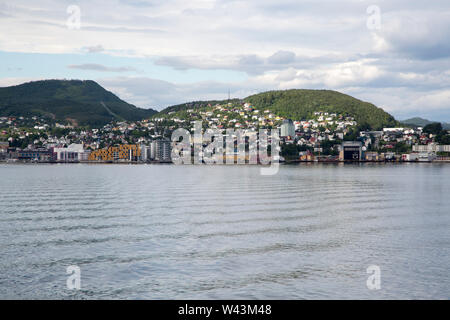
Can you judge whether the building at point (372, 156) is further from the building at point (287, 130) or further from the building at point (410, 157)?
the building at point (287, 130)

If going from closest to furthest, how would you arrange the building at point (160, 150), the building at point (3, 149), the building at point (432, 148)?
the building at point (160, 150)
the building at point (432, 148)
the building at point (3, 149)

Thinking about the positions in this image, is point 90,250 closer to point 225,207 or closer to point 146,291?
point 146,291

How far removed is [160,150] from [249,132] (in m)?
28.9

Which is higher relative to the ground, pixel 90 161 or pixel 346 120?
pixel 346 120

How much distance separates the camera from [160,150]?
535 feet

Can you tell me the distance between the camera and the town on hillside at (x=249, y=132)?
Answer: 527ft

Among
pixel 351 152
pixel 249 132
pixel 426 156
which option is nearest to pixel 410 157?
pixel 426 156

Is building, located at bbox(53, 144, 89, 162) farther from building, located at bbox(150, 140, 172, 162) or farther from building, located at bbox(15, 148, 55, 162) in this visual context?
building, located at bbox(150, 140, 172, 162)

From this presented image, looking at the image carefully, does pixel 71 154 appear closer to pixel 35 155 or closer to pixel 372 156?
pixel 35 155

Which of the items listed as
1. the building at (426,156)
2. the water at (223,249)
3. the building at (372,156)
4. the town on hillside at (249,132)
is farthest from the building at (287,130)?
the water at (223,249)

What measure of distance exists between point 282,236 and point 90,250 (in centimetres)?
782
